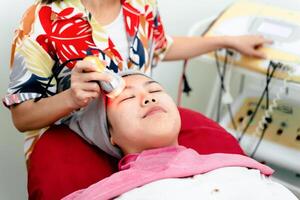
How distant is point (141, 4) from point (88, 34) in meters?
0.22

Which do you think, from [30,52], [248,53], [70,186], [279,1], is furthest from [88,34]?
[279,1]

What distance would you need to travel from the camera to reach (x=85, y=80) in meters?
1.02

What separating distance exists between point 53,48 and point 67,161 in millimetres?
298

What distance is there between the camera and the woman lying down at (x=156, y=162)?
99cm

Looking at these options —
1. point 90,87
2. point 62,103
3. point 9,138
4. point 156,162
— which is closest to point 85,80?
point 90,87

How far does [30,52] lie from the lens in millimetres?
1150

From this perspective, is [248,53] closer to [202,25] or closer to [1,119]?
[202,25]

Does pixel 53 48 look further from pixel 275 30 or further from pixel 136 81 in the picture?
pixel 275 30

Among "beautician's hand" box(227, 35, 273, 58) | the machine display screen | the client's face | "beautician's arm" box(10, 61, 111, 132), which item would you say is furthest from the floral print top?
the machine display screen

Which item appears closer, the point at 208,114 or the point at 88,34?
the point at 88,34

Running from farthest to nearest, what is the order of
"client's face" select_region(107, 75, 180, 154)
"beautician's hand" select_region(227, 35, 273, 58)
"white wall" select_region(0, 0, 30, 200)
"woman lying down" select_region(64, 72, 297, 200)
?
1. "beautician's hand" select_region(227, 35, 273, 58)
2. "white wall" select_region(0, 0, 30, 200)
3. "client's face" select_region(107, 75, 180, 154)
4. "woman lying down" select_region(64, 72, 297, 200)

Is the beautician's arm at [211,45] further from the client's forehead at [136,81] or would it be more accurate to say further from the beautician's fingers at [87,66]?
the beautician's fingers at [87,66]

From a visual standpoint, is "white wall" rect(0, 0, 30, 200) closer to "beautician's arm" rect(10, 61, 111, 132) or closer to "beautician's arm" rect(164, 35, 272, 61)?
"beautician's arm" rect(10, 61, 111, 132)

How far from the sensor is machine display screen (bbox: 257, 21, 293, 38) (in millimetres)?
1607
